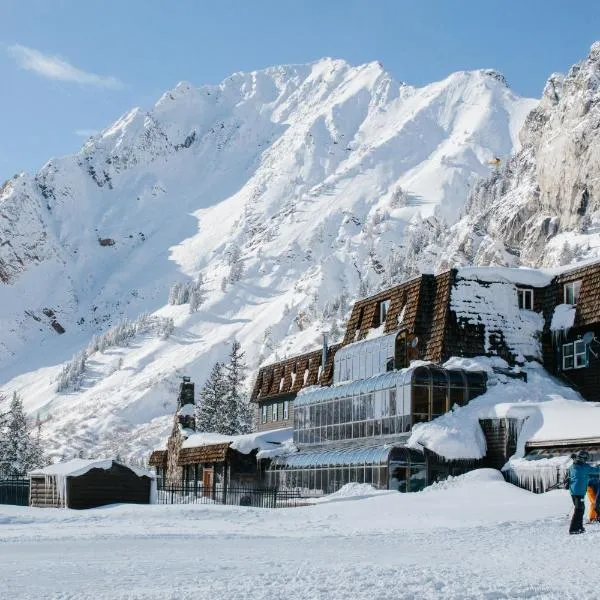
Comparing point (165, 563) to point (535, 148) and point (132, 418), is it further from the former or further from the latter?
point (535, 148)

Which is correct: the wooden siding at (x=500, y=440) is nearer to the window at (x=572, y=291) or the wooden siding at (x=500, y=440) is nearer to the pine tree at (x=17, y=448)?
the window at (x=572, y=291)

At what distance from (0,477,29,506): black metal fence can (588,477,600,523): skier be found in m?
28.4

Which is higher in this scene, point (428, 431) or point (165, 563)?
point (428, 431)

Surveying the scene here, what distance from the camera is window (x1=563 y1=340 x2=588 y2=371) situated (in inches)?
1710

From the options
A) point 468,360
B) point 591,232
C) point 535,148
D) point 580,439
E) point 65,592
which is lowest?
point 65,592

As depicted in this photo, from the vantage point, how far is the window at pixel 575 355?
43438 millimetres

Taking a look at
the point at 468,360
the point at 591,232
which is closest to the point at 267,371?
the point at 468,360

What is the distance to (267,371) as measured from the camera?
69.2m

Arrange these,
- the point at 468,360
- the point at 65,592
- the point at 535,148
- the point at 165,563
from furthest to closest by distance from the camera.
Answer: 1. the point at 535,148
2. the point at 468,360
3. the point at 165,563
4. the point at 65,592

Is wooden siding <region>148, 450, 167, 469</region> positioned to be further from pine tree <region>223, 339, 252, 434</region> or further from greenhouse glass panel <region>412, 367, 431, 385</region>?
greenhouse glass panel <region>412, 367, 431, 385</region>

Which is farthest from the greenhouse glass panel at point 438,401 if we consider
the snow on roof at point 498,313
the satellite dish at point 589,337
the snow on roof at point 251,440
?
the snow on roof at point 251,440

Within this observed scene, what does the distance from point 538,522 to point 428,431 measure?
17191 millimetres

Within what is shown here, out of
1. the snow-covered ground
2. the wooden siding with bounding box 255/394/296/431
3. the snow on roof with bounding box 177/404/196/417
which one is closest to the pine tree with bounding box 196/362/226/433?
the wooden siding with bounding box 255/394/296/431

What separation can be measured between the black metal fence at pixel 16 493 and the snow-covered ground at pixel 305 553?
535 inches
